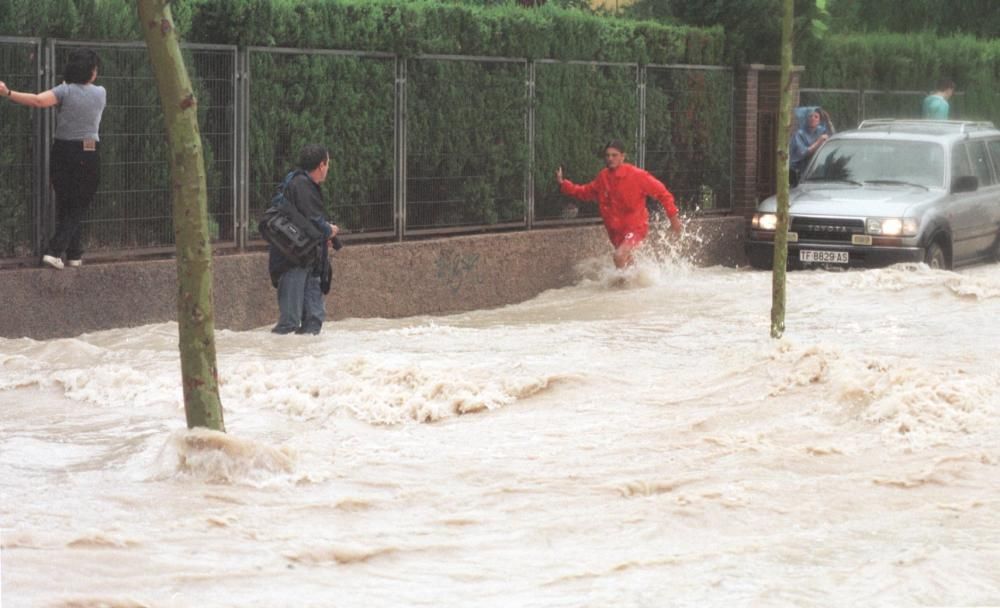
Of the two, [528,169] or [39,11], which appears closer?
[39,11]

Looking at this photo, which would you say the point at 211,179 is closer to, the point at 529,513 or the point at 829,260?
the point at 829,260

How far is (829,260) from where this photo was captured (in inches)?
772

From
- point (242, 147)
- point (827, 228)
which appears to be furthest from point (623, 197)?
point (242, 147)

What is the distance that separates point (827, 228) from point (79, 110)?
8.52 m

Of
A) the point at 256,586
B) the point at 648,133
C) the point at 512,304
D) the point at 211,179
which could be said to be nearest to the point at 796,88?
the point at 648,133

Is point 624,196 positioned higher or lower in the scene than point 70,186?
lower

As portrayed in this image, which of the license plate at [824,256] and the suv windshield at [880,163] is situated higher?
the suv windshield at [880,163]

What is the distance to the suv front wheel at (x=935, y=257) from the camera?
779 inches

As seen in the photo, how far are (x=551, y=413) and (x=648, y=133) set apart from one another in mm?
11298

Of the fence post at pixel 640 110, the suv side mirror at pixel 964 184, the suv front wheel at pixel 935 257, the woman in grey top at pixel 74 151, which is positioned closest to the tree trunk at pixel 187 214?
the woman in grey top at pixel 74 151

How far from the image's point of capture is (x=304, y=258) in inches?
541

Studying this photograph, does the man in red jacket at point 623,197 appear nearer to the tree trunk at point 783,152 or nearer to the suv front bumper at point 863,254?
the suv front bumper at point 863,254

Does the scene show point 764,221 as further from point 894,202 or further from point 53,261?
point 53,261

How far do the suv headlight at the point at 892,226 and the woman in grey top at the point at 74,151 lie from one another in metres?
8.43
